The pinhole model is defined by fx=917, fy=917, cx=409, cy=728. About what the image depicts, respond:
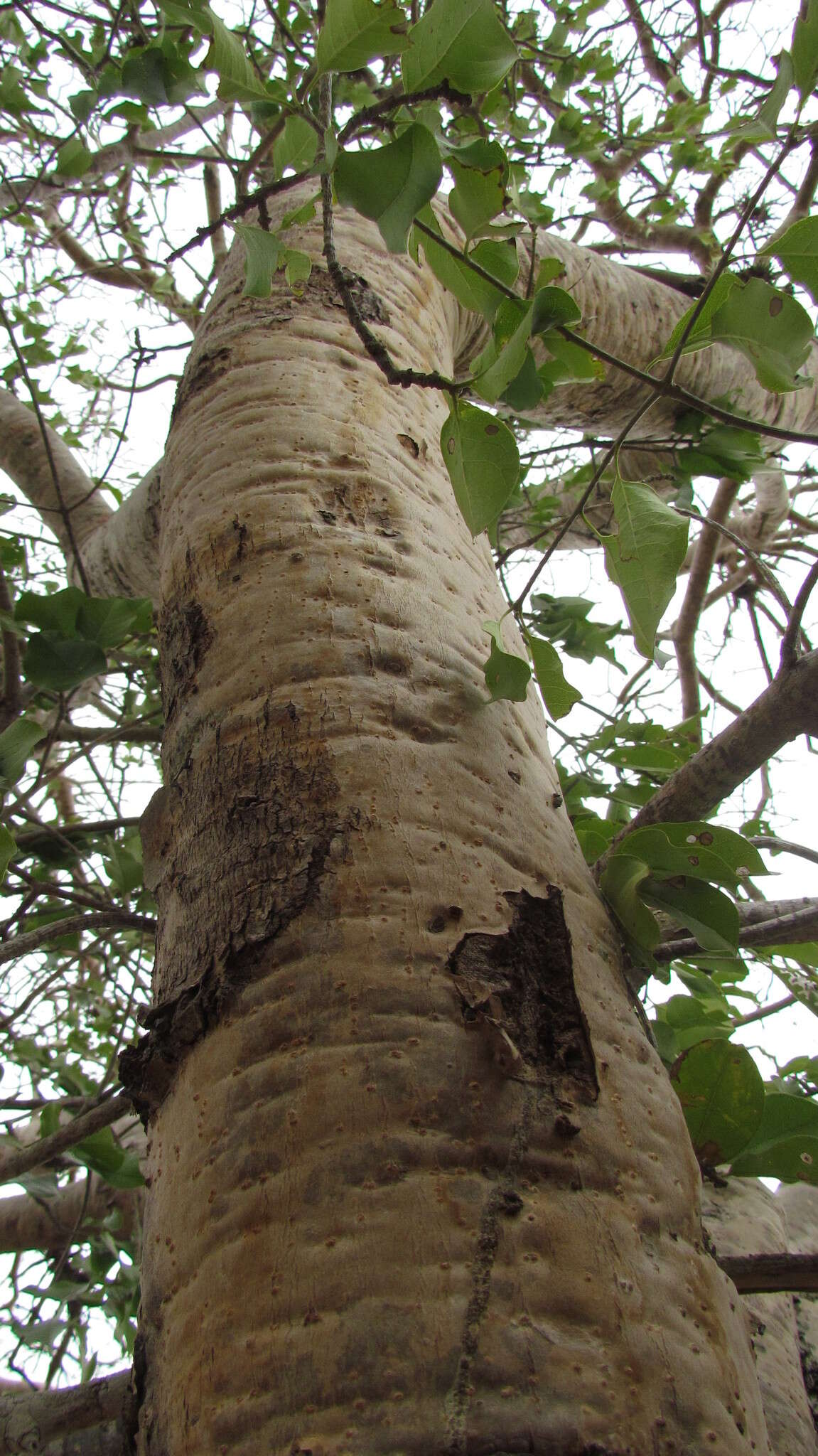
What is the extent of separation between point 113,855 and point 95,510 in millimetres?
1173

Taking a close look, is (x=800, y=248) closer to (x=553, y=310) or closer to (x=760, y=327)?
(x=760, y=327)

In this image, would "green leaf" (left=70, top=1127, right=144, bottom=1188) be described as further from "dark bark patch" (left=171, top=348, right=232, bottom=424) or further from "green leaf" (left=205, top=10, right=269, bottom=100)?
"green leaf" (left=205, top=10, right=269, bottom=100)

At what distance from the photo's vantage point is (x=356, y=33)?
58 centimetres

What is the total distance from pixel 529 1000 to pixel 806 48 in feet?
2.03

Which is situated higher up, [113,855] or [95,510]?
[95,510]

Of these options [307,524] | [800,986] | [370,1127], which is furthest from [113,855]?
[370,1127]

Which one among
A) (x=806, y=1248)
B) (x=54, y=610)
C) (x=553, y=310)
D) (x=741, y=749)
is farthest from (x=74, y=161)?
(x=806, y=1248)

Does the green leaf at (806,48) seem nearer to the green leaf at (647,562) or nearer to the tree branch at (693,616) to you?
the green leaf at (647,562)

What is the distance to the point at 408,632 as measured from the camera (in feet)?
2.29

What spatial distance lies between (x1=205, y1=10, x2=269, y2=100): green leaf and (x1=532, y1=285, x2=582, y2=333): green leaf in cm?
23

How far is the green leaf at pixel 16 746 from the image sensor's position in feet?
3.55

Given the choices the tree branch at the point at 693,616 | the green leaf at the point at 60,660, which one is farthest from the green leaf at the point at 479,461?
the tree branch at the point at 693,616

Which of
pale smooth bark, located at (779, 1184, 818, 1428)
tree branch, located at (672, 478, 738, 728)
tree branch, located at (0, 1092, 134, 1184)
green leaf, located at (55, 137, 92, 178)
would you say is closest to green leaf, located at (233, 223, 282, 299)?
tree branch, located at (0, 1092, 134, 1184)

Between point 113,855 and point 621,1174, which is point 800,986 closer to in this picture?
point 621,1174
